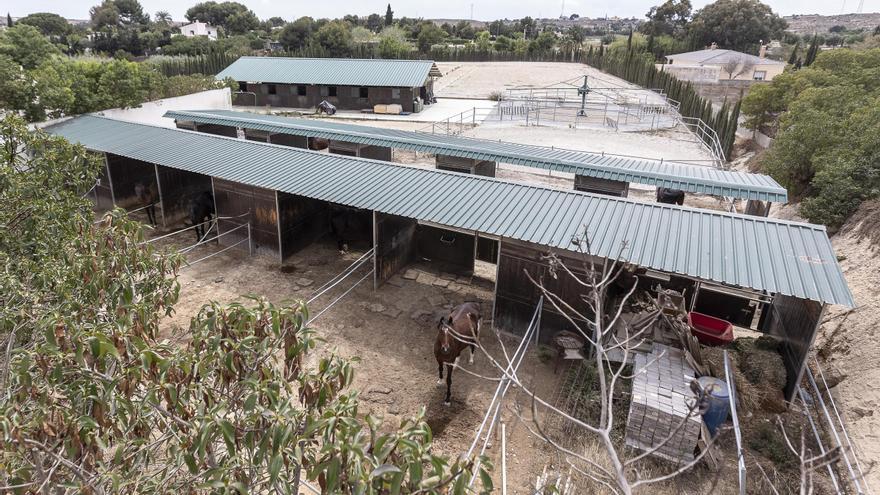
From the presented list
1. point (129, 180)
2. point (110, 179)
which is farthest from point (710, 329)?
point (129, 180)

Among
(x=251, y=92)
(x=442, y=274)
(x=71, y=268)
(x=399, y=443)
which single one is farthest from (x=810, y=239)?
(x=251, y=92)

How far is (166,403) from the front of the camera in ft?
14.3

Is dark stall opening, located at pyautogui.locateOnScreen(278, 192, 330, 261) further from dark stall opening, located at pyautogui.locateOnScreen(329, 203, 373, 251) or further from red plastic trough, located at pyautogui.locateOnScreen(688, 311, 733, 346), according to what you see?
red plastic trough, located at pyautogui.locateOnScreen(688, 311, 733, 346)

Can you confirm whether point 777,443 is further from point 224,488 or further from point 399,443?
point 224,488

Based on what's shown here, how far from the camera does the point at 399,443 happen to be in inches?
121

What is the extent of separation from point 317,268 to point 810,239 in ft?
39.7

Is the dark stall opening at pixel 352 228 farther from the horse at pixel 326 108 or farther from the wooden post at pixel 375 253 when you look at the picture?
the horse at pixel 326 108

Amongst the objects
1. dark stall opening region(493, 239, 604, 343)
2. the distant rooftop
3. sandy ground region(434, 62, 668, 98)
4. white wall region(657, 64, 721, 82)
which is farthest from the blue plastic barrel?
the distant rooftop

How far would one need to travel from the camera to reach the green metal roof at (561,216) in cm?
927

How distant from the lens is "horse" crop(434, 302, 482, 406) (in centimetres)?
939

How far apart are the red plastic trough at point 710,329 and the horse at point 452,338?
447cm

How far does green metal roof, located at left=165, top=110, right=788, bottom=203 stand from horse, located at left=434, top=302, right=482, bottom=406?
286 inches

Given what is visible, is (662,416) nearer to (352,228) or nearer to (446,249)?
(446,249)

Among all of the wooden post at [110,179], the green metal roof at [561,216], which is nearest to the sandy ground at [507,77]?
the wooden post at [110,179]
